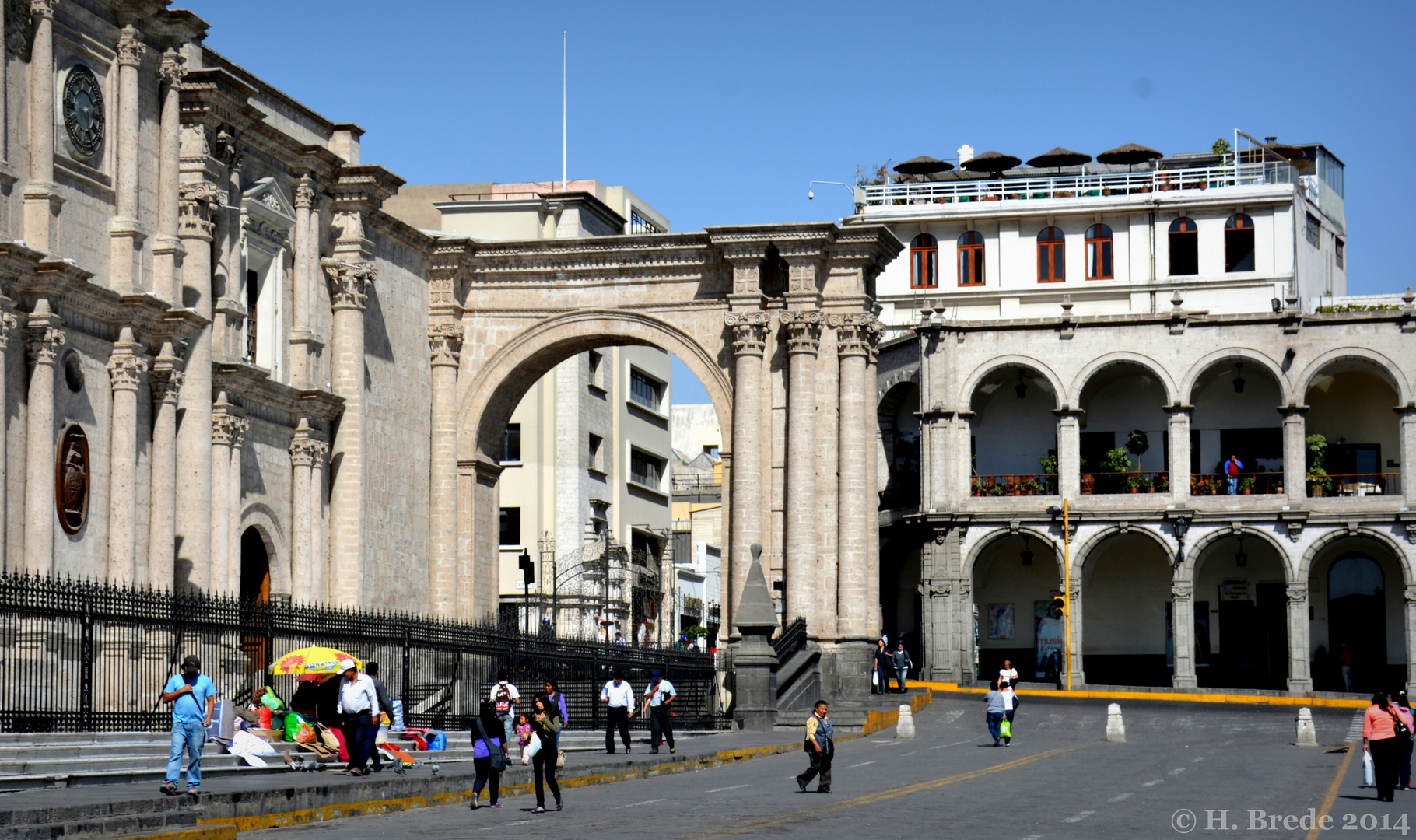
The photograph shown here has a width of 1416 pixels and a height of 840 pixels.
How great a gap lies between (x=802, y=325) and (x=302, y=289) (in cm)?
963

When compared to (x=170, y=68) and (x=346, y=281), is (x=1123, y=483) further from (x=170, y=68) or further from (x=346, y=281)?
(x=170, y=68)

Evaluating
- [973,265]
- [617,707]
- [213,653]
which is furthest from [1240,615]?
[213,653]

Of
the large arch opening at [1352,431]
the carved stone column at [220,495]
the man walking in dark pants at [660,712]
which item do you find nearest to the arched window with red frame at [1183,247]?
the large arch opening at [1352,431]

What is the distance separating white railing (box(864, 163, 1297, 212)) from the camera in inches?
2328

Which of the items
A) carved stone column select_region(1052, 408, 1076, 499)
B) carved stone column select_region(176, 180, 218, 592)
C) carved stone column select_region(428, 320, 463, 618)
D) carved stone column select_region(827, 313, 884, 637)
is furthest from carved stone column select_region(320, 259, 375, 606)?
carved stone column select_region(1052, 408, 1076, 499)

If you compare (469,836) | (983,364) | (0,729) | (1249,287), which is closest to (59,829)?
(469,836)

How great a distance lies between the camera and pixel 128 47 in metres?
26.3

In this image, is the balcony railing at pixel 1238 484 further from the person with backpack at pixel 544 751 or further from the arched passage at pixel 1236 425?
the person with backpack at pixel 544 751

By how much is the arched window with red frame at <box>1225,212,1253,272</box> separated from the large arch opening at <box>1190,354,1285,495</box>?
15.4 feet

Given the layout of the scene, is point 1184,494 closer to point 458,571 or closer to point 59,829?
point 458,571

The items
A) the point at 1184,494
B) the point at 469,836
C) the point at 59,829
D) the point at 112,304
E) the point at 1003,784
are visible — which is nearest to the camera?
the point at 59,829

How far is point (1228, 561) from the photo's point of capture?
54812mm

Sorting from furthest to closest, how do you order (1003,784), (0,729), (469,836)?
(1003,784) < (0,729) < (469,836)

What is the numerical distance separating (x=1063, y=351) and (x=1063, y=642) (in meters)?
8.68
